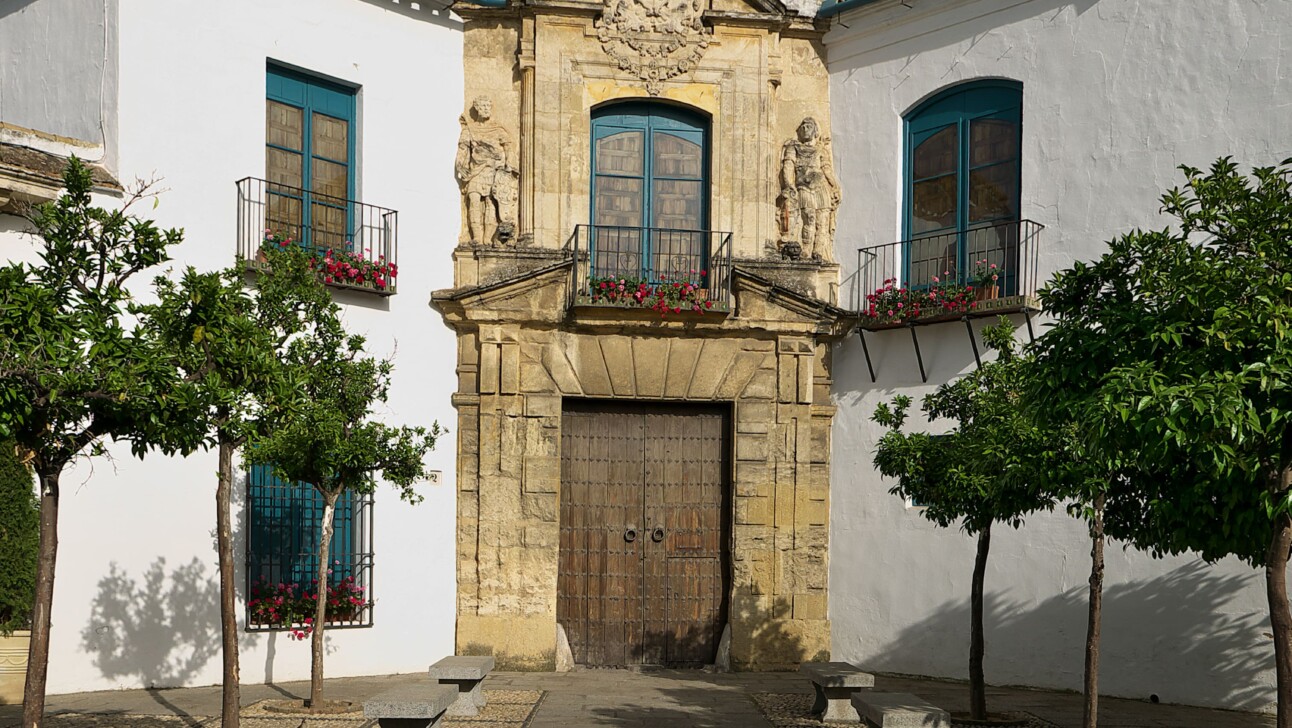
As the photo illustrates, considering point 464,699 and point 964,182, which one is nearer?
point 464,699

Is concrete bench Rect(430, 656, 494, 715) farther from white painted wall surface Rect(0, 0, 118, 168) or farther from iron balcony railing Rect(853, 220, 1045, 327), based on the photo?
iron balcony railing Rect(853, 220, 1045, 327)

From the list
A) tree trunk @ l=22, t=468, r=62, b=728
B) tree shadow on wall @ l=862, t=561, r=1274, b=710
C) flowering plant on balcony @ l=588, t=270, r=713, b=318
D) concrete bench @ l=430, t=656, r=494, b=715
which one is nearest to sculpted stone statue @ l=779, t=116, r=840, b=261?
flowering plant on balcony @ l=588, t=270, r=713, b=318

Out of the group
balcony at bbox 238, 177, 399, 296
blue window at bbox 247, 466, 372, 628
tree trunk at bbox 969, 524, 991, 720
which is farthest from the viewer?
blue window at bbox 247, 466, 372, 628

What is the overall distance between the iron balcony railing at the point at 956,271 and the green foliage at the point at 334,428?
15.6 feet

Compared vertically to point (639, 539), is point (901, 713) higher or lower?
lower

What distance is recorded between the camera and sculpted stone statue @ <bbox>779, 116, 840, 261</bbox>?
45.6ft

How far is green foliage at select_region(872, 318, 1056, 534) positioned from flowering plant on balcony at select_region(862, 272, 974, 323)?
6.95ft

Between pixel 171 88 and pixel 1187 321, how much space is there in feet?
26.7

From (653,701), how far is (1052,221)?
16.9 ft

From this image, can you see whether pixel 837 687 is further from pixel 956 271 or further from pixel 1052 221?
pixel 1052 221

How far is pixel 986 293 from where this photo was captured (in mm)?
12602

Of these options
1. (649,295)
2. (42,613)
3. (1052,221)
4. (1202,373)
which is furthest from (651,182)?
(1202,373)

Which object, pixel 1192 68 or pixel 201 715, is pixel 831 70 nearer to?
pixel 1192 68

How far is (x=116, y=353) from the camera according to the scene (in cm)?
665
